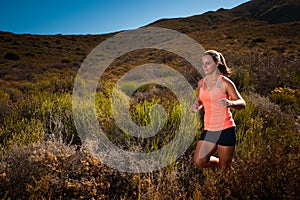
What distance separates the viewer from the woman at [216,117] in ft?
10.3

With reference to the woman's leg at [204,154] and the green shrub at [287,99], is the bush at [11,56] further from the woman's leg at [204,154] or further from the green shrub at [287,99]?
the woman's leg at [204,154]

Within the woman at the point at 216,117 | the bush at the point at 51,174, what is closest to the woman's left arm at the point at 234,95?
the woman at the point at 216,117

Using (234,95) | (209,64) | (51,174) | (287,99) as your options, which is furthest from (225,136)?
(287,99)

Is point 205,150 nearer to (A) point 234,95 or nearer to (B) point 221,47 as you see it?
(A) point 234,95

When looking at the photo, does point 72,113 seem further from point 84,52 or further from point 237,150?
point 84,52

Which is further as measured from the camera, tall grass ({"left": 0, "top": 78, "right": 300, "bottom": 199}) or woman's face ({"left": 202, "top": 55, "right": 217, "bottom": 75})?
woman's face ({"left": 202, "top": 55, "right": 217, "bottom": 75})

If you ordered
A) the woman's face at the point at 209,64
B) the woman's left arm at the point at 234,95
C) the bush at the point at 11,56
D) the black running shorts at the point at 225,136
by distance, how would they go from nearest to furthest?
the woman's left arm at the point at 234,95 → the black running shorts at the point at 225,136 → the woman's face at the point at 209,64 → the bush at the point at 11,56

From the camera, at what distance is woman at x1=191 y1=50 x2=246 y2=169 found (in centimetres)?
313

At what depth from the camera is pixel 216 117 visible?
10.4 ft

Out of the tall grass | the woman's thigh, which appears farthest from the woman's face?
the tall grass

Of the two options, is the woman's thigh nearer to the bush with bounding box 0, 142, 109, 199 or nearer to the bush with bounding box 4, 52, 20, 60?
the bush with bounding box 0, 142, 109, 199

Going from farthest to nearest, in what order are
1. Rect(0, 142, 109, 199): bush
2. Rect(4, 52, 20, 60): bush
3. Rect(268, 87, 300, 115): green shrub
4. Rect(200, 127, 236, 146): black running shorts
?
Rect(4, 52, 20, 60): bush
Rect(268, 87, 300, 115): green shrub
Rect(200, 127, 236, 146): black running shorts
Rect(0, 142, 109, 199): bush

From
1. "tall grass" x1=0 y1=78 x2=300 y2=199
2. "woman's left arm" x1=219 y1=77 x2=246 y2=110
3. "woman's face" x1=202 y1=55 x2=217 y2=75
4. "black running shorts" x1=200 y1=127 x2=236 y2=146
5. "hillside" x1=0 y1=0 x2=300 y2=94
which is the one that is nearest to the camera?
"tall grass" x1=0 y1=78 x2=300 y2=199

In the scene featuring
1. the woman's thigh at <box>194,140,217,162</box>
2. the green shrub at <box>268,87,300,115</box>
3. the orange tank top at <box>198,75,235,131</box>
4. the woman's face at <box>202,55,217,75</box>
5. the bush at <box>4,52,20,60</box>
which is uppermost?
the bush at <box>4,52,20,60</box>
